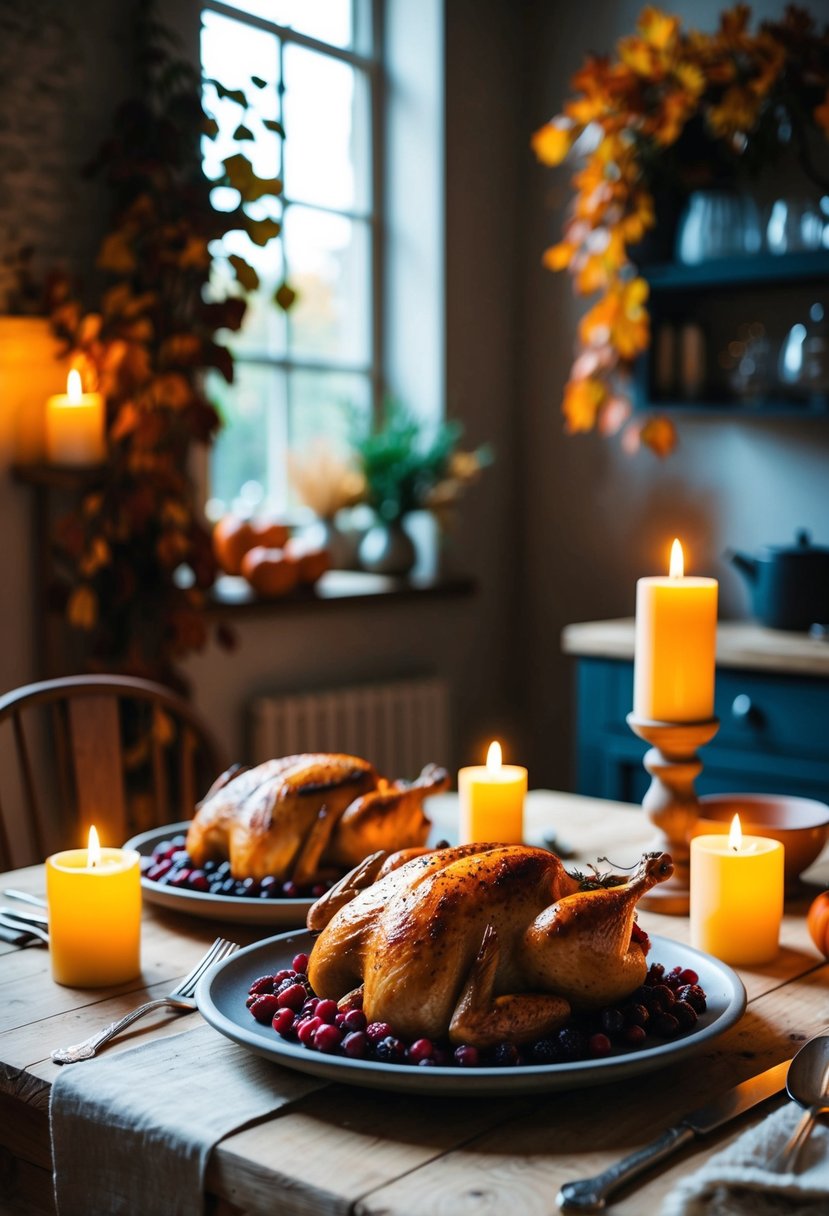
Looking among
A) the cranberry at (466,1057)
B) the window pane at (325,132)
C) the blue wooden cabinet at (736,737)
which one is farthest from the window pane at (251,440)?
the cranberry at (466,1057)

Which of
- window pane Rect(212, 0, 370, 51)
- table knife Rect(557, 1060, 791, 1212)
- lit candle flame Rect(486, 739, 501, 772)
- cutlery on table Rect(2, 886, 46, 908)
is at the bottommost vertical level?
cutlery on table Rect(2, 886, 46, 908)

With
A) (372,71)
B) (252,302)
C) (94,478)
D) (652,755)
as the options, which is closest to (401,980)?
(652,755)

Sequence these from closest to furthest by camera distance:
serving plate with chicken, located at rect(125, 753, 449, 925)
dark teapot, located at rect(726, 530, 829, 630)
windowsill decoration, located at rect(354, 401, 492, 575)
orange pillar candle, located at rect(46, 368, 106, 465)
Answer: serving plate with chicken, located at rect(125, 753, 449, 925)
orange pillar candle, located at rect(46, 368, 106, 465)
dark teapot, located at rect(726, 530, 829, 630)
windowsill decoration, located at rect(354, 401, 492, 575)

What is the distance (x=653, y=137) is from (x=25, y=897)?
233 cm

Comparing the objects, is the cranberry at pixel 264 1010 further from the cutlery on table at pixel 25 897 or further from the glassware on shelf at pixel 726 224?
the glassware on shelf at pixel 726 224

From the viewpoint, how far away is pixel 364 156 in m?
3.54

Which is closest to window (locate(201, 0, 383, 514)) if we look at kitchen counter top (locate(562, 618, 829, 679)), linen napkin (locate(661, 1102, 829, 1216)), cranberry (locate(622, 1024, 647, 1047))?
kitchen counter top (locate(562, 618, 829, 679))

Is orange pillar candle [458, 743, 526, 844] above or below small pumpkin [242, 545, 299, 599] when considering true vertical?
below

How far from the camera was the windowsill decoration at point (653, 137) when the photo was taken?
9.39 ft

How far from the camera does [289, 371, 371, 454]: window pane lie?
3395 millimetres

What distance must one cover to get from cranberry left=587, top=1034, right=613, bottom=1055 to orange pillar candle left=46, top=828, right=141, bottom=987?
1.41ft

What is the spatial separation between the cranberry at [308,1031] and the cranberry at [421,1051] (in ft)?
0.24

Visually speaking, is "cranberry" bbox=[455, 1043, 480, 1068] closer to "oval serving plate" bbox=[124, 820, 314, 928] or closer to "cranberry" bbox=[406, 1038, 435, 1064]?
"cranberry" bbox=[406, 1038, 435, 1064]

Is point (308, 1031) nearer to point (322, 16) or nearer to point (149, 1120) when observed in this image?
point (149, 1120)
